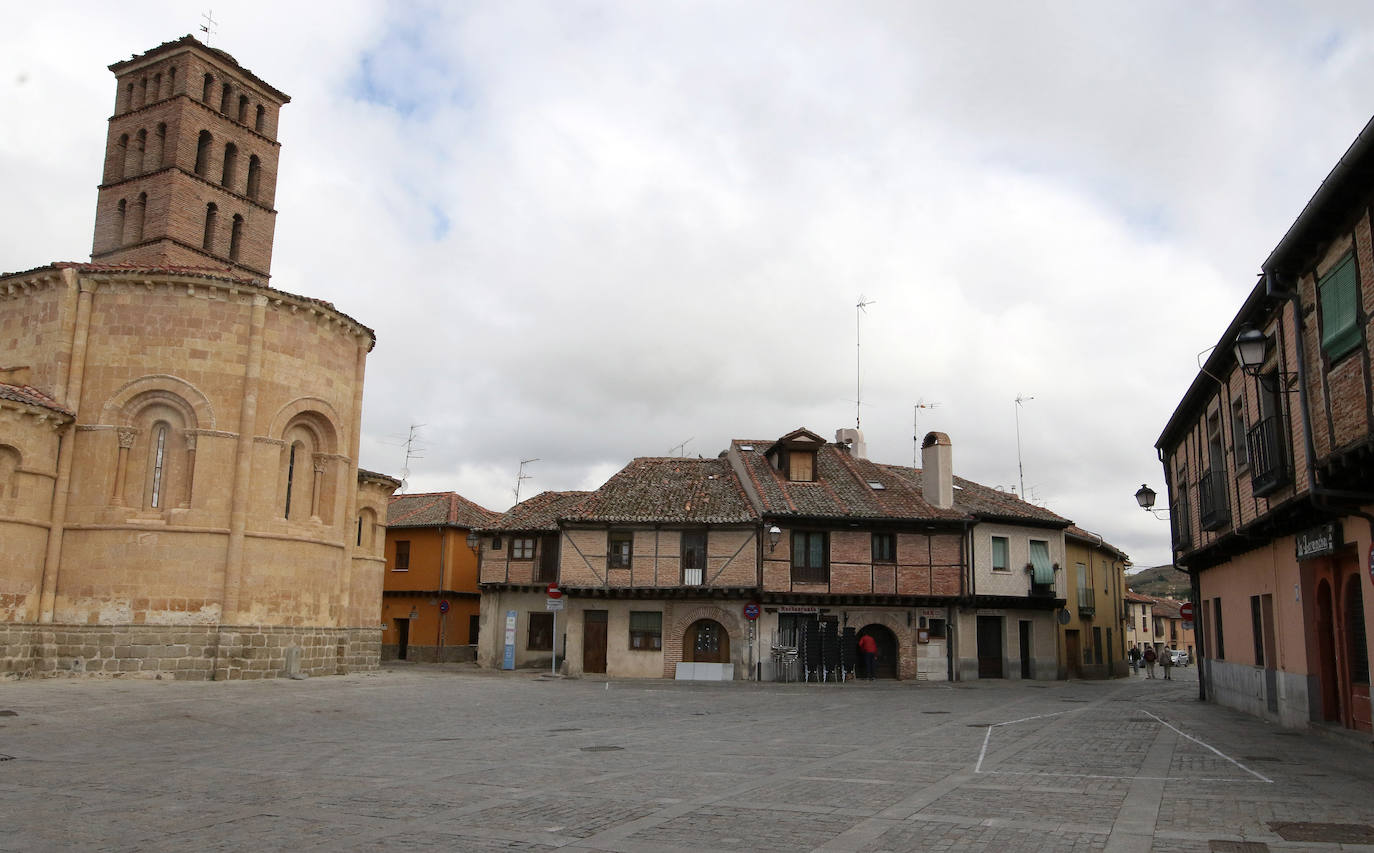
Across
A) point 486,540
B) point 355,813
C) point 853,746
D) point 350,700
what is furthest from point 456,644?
point 355,813

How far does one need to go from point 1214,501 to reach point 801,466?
17690 mm

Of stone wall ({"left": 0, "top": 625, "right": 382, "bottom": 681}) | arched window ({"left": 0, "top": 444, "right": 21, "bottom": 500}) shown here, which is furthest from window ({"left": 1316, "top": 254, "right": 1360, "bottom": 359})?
arched window ({"left": 0, "top": 444, "right": 21, "bottom": 500})

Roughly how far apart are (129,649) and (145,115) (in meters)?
19.6

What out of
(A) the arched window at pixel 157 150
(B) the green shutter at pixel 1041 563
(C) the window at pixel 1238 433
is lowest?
(B) the green shutter at pixel 1041 563

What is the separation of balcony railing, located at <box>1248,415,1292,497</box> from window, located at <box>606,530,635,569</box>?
2069 cm

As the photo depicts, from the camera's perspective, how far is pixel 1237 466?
1883 centimetres

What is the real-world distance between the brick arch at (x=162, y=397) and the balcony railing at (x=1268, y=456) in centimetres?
2270

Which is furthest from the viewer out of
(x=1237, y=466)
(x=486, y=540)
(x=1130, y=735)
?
(x=486, y=540)

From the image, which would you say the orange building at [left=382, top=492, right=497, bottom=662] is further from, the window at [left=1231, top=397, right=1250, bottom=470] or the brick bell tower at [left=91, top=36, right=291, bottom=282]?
the window at [left=1231, top=397, right=1250, bottom=470]

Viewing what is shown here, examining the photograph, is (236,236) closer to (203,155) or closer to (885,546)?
(203,155)

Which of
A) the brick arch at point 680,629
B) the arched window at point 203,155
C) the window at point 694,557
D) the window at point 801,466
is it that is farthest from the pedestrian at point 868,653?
the arched window at point 203,155

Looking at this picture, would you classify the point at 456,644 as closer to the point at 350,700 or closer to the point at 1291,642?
the point at 350,700

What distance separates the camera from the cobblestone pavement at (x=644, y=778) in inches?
278

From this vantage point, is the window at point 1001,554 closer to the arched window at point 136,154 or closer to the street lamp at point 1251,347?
the street lamp at point 1251,347
